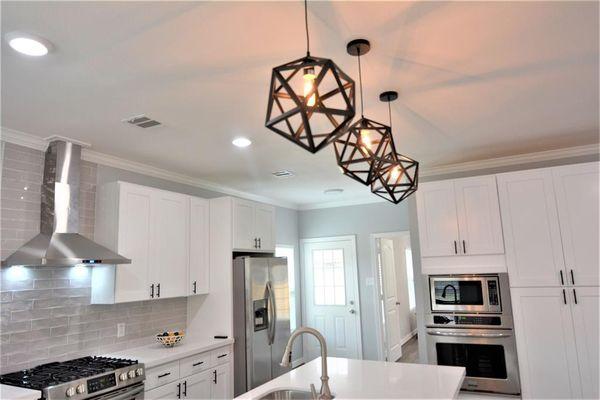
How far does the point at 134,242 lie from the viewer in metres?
3.60

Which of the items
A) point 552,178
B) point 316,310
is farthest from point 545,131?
point 316,310

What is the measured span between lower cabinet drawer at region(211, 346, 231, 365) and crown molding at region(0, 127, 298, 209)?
1.87m

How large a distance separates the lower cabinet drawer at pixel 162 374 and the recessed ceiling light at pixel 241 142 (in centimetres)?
195

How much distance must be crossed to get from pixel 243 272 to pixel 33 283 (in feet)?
6.21

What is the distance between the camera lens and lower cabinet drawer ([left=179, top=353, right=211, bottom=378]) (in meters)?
3.54

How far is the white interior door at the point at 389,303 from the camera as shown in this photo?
20.2 feet

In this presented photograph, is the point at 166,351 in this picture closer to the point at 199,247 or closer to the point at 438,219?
the point at 199,247

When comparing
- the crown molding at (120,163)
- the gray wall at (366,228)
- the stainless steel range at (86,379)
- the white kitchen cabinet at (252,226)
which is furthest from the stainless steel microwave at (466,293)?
the crown molding at (120,163)

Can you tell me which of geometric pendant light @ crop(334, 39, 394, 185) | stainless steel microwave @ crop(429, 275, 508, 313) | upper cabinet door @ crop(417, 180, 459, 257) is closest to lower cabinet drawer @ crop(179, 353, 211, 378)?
stainless steel microwave @ crop(429, 275, 508, 313)

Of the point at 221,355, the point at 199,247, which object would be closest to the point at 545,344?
the point at 221,355

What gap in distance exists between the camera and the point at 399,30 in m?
1.94

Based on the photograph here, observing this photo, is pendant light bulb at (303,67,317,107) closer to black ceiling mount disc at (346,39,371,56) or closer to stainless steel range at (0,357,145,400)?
black ceiling mount disc at (346,39,371,56)

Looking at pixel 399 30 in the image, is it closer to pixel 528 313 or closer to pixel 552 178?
pixel 552 178

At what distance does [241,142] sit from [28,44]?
178cm
